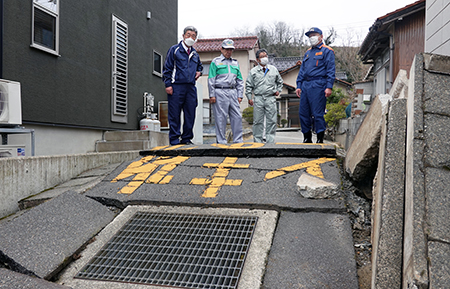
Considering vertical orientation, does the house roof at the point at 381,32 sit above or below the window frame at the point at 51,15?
above

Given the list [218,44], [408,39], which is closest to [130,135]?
[408,39]

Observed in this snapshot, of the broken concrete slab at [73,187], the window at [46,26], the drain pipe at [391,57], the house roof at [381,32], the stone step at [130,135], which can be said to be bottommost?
the broken concrete slab at [73,187]

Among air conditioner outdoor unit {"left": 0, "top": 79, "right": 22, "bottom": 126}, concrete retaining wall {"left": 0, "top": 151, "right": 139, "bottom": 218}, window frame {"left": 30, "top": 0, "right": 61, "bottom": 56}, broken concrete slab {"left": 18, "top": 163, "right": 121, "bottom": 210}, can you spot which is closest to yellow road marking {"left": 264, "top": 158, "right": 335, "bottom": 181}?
broken concrete slab {"left": 18, "top": 163, "right": 121, "bottom": 210}

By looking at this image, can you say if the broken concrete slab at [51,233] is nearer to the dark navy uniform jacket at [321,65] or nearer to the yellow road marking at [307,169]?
the yellow road marking at [307,169]

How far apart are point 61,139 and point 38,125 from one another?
549 millimetres

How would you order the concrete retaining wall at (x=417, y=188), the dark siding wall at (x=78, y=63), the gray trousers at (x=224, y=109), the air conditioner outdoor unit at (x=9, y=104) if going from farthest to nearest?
the gray trousers at (x=224, y=109) → the dark siding wall at (x=78, y=63) → the air conditioner outdoor unit at (x=9, y=104) → the concrete retaining wall at (x=417, y=188)

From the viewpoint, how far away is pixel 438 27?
4016 millimetres

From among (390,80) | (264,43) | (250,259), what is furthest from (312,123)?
(264,43)

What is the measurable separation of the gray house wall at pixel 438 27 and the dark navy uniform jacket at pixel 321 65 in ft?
4.28

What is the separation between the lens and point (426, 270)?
132cm

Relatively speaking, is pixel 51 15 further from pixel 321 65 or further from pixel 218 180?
pixel 321 65

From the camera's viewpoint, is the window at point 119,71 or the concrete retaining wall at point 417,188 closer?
the concrete retaining wall at point 417,188

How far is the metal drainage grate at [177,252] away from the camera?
1964 mm

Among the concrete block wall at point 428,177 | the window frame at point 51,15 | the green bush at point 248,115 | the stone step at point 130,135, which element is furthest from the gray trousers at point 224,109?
the green bush at point 248,115
